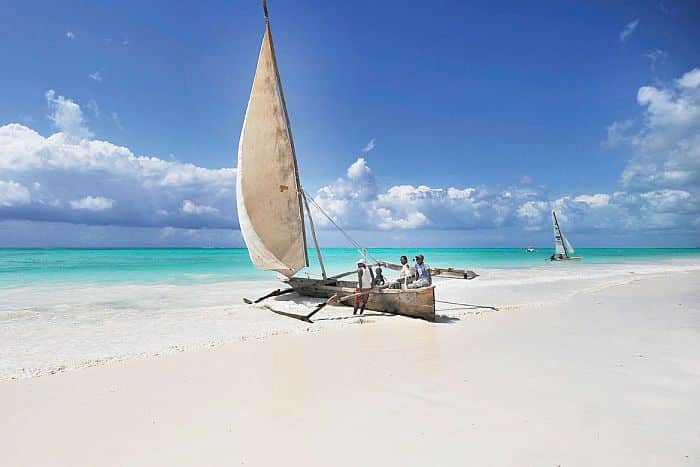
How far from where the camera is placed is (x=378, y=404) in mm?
4750

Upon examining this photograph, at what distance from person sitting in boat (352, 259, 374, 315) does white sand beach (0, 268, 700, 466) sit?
248 cm

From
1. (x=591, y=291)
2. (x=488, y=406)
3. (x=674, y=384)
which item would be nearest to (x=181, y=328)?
(x=488, y=406)

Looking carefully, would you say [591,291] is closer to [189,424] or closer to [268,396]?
[268,396]

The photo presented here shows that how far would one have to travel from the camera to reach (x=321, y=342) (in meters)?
8.14

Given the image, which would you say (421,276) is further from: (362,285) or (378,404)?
(378,404)

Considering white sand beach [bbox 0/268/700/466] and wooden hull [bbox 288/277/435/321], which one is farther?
wooden hull [bbox 288/277/435/321]

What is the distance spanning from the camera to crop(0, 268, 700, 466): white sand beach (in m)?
3.68

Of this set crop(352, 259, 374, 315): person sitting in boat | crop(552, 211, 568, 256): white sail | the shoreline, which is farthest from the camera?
crop(552, 211, 568, 256): white sail

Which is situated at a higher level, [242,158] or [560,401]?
[242,158]

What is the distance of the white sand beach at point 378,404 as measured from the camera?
3.68m

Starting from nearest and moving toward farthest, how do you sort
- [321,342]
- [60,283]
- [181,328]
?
[321,342], [181,328], [60,283]

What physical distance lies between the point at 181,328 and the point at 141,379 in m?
4.53

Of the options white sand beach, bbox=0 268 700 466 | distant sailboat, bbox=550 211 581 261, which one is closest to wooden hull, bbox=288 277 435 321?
white sand beach, bbox=0 268 700 466

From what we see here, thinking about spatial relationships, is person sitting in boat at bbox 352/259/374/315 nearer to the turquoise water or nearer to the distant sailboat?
the turquoise water
